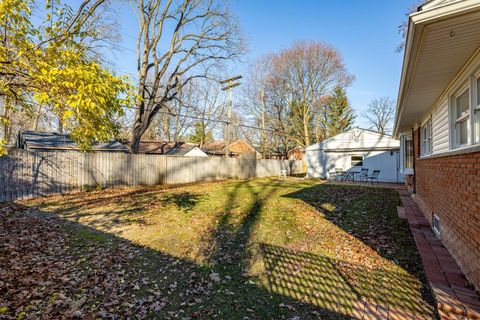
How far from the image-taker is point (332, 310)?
3.02m

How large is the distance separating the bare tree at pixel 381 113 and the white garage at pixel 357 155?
24.5m

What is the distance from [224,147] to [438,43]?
110 ft

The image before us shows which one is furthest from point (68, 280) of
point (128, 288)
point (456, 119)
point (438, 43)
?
point (456, 119)

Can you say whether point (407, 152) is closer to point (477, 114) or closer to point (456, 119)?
point (456, 119)

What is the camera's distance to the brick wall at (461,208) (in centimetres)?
295

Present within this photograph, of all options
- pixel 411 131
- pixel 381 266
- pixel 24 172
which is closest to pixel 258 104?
pixel 411 131

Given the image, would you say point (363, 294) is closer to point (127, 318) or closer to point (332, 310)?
point (332, 310)

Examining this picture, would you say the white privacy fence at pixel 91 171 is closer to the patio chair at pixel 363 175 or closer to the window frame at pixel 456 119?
the patio chair at pixel 363 175

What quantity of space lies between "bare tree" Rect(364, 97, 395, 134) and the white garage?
24515mm

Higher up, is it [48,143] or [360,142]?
[360,142]

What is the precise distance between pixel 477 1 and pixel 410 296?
3.31 metres

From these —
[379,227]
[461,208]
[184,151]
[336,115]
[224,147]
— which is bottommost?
[379,227]

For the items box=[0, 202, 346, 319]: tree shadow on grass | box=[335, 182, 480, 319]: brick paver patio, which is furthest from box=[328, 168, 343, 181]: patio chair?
box=[0, 202, 346, 319]: tree shadow on grass

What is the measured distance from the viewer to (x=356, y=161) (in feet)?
63.5
